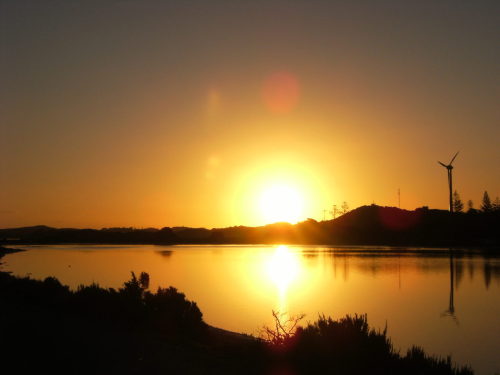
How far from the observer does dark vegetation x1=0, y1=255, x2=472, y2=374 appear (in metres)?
8.95

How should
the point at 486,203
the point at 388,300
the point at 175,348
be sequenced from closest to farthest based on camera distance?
the point at 175,348 < the point at 388,300 < the point at 486,203

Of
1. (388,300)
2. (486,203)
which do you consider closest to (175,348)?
(388,300)

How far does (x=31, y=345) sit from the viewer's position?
32.8ft

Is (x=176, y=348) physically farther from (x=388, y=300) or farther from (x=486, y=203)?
(x=486, y=203)

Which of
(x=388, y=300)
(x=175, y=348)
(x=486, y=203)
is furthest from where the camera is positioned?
(x=486, y=203)

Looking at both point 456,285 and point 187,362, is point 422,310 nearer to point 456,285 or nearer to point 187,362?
point 456,285

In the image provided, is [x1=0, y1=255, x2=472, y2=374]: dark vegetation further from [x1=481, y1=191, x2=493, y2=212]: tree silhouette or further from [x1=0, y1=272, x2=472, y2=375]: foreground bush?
[x1=481, y1=191, x2=493, y2=212]: tree silhouette

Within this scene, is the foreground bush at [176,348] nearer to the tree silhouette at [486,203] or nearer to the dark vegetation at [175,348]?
the dark vegetation at [175,348]

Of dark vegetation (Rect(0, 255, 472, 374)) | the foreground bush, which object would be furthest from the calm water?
the foreground bush

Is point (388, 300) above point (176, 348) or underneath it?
underneath

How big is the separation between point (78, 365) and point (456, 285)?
32245 mm

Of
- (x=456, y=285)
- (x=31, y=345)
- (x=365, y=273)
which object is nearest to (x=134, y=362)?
(x=31, y=345)

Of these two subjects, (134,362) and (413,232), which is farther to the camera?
(413,232)

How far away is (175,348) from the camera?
34.9 ft
